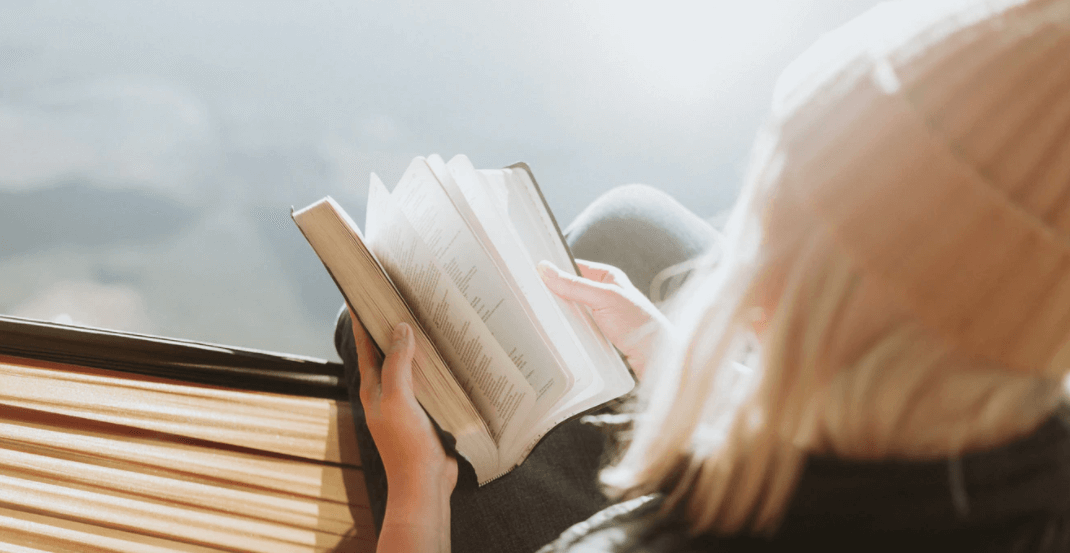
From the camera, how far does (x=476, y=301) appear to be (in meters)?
0.53

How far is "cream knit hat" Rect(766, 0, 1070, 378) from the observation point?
271 millimetres

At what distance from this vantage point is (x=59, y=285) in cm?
130

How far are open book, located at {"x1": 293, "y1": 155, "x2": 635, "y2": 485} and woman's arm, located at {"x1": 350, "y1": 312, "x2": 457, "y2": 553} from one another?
0.07 ft

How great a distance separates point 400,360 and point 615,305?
9.9 inches

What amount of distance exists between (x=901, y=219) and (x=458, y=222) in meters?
0.35

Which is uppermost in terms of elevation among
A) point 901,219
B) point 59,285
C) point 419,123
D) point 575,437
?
point 901,219

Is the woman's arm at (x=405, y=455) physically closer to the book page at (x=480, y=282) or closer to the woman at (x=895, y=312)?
the book page at (x=480, y=282)

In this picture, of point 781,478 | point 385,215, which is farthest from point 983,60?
point 385,215

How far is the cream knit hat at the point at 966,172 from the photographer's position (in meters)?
0.27

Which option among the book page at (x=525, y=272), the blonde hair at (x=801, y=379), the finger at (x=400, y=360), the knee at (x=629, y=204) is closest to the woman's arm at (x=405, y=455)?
the finger at (x=400, y=360)

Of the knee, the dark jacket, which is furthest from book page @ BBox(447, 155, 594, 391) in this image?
the knee

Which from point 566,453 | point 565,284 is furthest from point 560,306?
point 566,453

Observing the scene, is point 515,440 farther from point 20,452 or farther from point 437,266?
point 20,452

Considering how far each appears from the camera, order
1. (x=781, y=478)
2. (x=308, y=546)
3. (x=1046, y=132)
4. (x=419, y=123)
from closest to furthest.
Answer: (x=1046, y=132) → (x=781, y=478) → (x=308, y=546) → (x=419, y=123)
